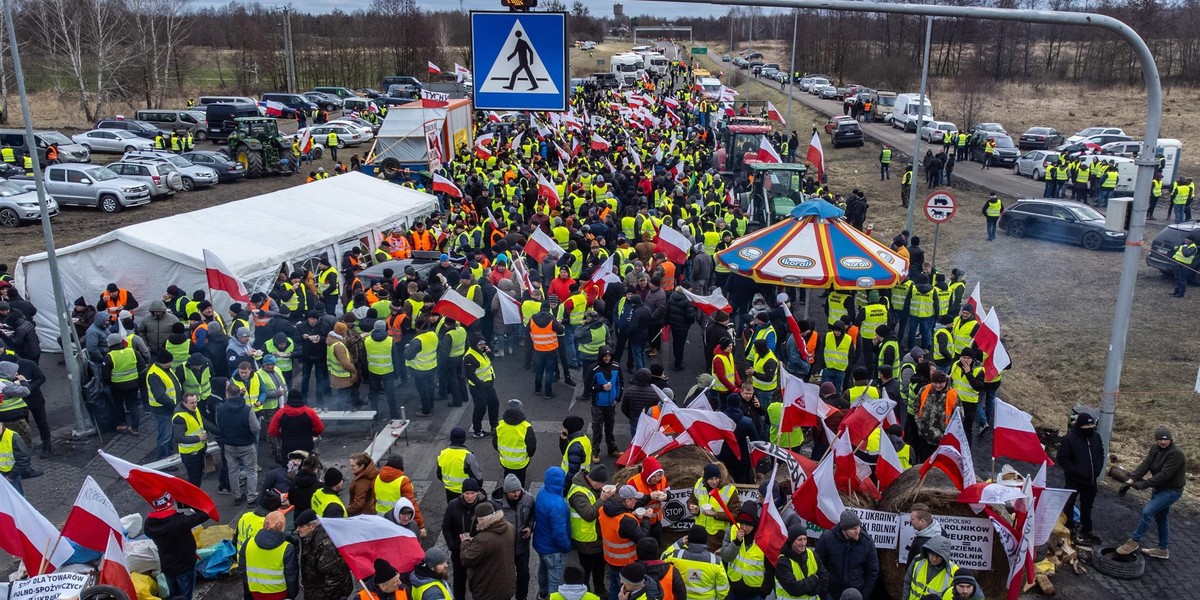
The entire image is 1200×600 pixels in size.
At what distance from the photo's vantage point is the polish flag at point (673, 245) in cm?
1658

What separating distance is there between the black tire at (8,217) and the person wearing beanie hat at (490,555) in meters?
25.8

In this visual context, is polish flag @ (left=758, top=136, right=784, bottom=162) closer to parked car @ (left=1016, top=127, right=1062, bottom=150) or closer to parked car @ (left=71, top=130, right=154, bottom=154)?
parked car @ (left=1016, top=127, right=1062, bottom=150)

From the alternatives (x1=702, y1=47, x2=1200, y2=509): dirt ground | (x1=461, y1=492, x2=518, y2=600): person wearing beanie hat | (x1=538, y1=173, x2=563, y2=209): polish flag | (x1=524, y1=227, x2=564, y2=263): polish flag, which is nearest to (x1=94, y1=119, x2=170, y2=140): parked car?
(x1=538, y1=173, x2=563, y2=209): polish flag

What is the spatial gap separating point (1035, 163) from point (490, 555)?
32769 mm

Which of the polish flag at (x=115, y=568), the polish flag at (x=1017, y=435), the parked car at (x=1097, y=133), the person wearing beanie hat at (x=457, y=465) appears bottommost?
the polish flag at (x=115, y=568)

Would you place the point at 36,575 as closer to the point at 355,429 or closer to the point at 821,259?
the point at 355,429

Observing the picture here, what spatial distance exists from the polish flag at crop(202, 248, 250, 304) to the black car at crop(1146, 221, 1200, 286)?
739 inches

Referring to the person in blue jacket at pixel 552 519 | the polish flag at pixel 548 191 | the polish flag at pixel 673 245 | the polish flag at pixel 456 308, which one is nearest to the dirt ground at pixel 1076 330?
the polish flag at pixel 673 245

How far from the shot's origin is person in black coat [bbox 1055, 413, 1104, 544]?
894 centimetres

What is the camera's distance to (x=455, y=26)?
109188 mm

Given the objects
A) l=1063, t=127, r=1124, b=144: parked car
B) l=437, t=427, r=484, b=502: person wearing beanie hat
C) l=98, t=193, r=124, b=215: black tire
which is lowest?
l=98, t=193, r=124, b=215: black tire

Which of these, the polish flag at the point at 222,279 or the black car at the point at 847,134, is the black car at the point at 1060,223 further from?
the polish flag at the point at 222,279

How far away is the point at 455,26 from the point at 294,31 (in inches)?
807

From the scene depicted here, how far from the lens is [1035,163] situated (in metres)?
33.6
